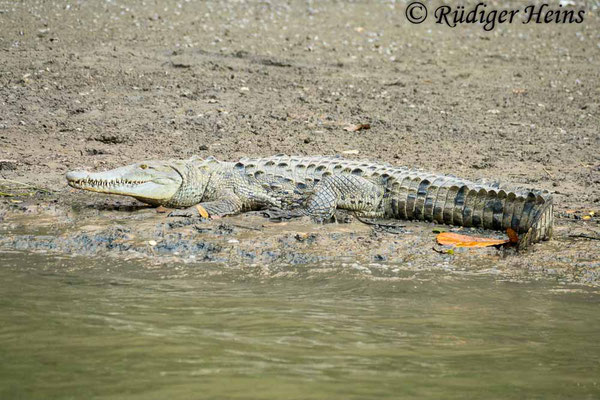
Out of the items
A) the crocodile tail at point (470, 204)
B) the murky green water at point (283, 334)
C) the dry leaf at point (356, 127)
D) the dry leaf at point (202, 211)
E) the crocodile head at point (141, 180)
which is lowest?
the murky green water at point (283, 334)

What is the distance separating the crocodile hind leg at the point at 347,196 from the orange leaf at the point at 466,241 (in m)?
0.89

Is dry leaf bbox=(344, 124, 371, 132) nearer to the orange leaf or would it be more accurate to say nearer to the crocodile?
the crocodile

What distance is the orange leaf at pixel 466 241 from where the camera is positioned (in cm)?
546

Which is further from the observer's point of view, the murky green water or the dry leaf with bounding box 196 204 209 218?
the dry leaf with bounding box 196 204 209 218

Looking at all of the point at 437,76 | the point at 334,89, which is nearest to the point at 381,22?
the point at 437,76

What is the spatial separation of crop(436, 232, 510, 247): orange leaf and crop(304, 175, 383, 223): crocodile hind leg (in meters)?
0.89

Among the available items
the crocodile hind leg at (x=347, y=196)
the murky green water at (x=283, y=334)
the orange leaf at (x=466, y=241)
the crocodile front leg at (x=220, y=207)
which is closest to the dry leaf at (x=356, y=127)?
the crocodile hind leg at (x=347, y=196)

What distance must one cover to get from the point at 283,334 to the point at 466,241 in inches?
90.3

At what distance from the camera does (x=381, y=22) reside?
12.4 m

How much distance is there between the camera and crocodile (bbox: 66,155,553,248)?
593 cm

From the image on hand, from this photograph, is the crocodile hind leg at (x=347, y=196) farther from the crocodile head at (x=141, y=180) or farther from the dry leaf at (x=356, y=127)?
the dry leaf at (x=356, y=127)

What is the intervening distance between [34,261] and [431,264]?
8.72 ft

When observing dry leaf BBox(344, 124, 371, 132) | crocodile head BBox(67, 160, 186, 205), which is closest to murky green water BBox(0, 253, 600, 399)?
crocodile head BBox(67, 160, 186, 205)

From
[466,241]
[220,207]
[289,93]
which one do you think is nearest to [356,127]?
[289,93]
